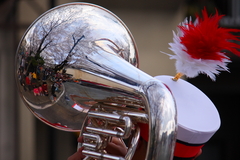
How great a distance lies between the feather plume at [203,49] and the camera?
124 centimetres

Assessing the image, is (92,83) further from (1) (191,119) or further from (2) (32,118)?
(2) (32,118)

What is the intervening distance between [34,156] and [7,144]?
442 millimetres

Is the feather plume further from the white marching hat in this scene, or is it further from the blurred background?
the blurred background

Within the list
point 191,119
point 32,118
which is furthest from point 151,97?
point 32,118

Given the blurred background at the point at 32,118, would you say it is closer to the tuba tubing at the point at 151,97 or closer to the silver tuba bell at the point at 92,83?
the silver tuba bell at the point at 92,83

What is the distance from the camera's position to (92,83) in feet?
4.07

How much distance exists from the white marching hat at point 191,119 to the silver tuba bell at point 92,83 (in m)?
0.14

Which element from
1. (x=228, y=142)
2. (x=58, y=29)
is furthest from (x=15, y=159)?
(x=58, y=29)

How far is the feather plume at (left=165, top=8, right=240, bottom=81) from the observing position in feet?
4.08

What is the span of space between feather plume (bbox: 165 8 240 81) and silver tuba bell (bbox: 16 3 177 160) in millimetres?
189

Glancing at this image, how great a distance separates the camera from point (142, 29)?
179 inches

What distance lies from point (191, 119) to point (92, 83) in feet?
1.13

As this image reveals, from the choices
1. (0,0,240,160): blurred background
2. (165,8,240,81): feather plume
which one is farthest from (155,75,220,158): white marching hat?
(0,0,240,160): blurred background

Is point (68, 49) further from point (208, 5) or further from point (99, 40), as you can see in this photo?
point (208, 5)
